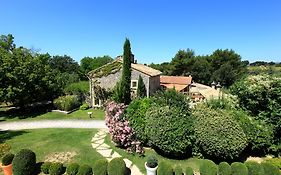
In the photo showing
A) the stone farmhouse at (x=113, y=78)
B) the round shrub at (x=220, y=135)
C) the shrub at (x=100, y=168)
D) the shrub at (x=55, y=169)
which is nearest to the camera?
the shrub at (x=100, y=168)

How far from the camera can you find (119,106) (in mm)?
12773

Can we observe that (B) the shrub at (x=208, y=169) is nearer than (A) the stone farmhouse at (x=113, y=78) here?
Yes

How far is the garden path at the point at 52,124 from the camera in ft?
58.6

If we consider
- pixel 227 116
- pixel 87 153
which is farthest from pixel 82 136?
pixel 227 116

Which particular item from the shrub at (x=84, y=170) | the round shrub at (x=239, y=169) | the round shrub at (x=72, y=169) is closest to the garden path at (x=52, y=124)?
the round shrub at (x=72, y=169)

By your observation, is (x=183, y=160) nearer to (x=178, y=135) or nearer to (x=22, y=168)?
(x=178, y=135)

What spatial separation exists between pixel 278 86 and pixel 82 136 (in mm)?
12818

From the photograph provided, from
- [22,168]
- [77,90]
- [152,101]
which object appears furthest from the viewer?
[77,90]

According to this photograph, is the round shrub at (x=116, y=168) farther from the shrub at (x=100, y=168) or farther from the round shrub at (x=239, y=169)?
the round shrub at (x=239, y=169)

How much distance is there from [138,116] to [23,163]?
6155 millimetres

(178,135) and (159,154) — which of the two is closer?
(178,135)

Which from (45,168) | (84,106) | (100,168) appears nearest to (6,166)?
(45,168)

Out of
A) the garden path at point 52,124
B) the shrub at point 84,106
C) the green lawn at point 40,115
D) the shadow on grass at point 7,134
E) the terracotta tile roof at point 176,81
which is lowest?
the shadow on grass at point 7,134

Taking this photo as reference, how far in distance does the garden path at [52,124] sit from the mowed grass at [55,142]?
4.81 feet
